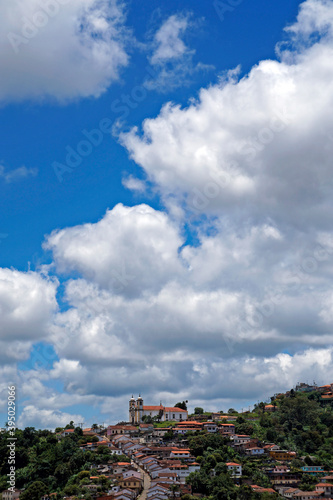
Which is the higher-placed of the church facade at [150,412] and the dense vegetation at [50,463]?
the church facade at [150,412]

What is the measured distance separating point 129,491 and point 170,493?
18.0 ft

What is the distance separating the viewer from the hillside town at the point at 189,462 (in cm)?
7806

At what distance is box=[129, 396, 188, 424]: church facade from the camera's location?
127m

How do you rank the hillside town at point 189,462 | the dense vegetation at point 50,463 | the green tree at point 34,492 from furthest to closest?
1. the dense vegetation at point 50,463
2. the green tree at point 34,492
3. the hillside town at point 189,462

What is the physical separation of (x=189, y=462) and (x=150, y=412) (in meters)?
41.1

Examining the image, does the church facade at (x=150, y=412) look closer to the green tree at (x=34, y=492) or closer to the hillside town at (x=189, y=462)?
the hillside town at (x=189, y=462)

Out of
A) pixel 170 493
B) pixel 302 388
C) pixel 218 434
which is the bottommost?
pixel 170 493

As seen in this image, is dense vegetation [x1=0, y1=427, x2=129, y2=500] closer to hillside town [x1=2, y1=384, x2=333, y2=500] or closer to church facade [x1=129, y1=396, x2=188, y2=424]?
hillside town [x1=2, y1=384, x2=333, y2=500]

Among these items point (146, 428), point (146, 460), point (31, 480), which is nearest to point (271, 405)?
point (146, 428)

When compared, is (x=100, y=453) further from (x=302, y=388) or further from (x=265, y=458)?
(x=302, y=388)

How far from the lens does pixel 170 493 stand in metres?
76.1

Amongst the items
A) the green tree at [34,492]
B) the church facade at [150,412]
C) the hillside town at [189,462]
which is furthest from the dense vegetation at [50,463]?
the church facade at [150,412]

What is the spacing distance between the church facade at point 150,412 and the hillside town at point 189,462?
1593 mm

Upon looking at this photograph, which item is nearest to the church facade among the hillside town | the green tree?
the hillside town
